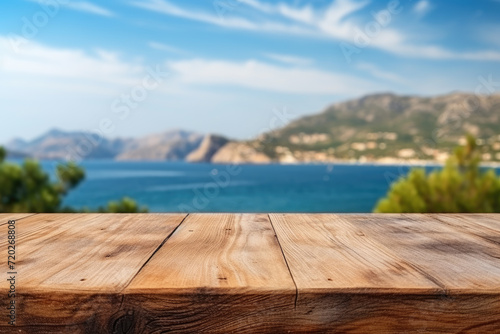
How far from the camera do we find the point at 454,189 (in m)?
9.69

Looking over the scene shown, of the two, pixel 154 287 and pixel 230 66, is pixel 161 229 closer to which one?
pixel 154 287

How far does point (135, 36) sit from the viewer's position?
84.1 m

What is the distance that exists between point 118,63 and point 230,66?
95.1 ft

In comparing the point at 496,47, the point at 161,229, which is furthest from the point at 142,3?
the point at 161,229

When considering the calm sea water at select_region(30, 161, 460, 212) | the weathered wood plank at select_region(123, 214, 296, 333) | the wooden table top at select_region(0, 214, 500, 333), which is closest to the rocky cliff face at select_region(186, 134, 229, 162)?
the calm sea water at select_region(30, 161, 460, 212)

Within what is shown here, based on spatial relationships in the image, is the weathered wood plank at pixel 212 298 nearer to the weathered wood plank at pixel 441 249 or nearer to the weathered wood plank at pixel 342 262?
the weathered wood plank at pixel 342 262

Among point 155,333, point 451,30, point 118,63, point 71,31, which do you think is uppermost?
point 451,30

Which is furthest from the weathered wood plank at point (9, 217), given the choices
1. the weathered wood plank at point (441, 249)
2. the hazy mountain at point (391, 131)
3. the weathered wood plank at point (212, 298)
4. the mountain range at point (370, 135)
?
the hazy mountain at point (391, 131)

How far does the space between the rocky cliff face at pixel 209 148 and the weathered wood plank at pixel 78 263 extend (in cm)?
A: 8083

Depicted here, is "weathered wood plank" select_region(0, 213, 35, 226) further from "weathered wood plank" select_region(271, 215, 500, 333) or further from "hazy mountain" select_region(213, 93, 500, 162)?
"hazy mountain" select_region(213, 93, 500, 162)

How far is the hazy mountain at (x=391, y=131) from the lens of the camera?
5478 centimetres

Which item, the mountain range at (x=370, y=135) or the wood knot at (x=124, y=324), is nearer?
the wood knot at (x=124, y=324)

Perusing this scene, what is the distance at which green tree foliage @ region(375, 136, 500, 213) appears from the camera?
31.3 ft

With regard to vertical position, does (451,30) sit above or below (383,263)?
above
